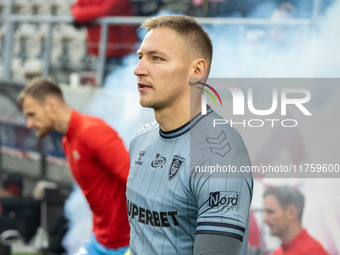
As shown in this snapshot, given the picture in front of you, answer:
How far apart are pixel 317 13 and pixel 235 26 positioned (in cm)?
82

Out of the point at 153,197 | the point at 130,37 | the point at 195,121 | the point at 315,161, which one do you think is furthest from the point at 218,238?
the point at 130,37

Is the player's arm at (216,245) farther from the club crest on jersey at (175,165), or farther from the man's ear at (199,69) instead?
the man's ear at (199,69)

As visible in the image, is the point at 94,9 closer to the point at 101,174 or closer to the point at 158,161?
the point at 101,174

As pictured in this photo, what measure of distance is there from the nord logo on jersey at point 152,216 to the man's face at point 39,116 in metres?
2.04

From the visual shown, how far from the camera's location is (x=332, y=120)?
10.4ft

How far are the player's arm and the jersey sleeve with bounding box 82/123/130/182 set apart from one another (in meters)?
1.52

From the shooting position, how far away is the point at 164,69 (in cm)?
175

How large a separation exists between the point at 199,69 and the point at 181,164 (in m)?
0.43

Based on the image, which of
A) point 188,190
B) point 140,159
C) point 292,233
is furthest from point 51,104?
point 188,190

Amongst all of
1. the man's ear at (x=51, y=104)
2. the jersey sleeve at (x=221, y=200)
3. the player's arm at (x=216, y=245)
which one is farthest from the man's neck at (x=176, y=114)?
the man's ear at (x=51, y=104)

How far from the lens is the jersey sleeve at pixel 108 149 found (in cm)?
295

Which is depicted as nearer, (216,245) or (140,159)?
(216,245)

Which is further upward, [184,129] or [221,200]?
[184,129]

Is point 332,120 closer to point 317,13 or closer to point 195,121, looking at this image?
point 317,13
